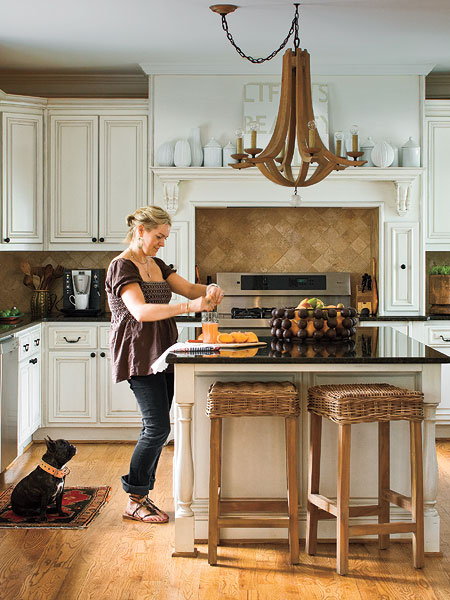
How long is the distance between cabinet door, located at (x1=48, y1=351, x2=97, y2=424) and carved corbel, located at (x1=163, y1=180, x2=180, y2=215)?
47.2 inches

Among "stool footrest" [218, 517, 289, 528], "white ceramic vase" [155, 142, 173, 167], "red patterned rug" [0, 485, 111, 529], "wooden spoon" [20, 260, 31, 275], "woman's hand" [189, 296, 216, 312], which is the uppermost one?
"white ceramic vase" [155, 142, 173, 167]

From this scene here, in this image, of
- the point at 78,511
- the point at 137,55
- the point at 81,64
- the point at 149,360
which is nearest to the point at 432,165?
the point at 137,55

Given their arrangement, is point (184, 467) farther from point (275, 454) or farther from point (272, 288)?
point (272, 288)

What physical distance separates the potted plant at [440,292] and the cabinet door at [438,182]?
0.88 ft

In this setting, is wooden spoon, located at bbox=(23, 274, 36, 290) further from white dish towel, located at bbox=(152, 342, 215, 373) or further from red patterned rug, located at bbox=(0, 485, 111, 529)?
white dish towel, located at bbox=(152, 342, 215, 373)

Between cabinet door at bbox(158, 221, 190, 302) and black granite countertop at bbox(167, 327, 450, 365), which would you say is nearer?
black granite countertop at bbox(167, 327, 450, 365)

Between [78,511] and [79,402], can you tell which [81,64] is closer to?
[79,402]

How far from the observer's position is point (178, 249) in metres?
5.36

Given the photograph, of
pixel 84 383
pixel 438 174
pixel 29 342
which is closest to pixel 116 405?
pixel 84 383

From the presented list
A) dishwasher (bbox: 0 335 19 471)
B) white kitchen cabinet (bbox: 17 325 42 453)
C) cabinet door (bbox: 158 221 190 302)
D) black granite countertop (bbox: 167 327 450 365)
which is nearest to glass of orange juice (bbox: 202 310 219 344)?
black granite countertop (bbox: 167 327 450 365)

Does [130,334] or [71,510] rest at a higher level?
[130,334]

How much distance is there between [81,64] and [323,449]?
3521 millimetres

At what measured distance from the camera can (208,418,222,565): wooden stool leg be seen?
3078mm

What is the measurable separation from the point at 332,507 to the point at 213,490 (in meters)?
0.50
